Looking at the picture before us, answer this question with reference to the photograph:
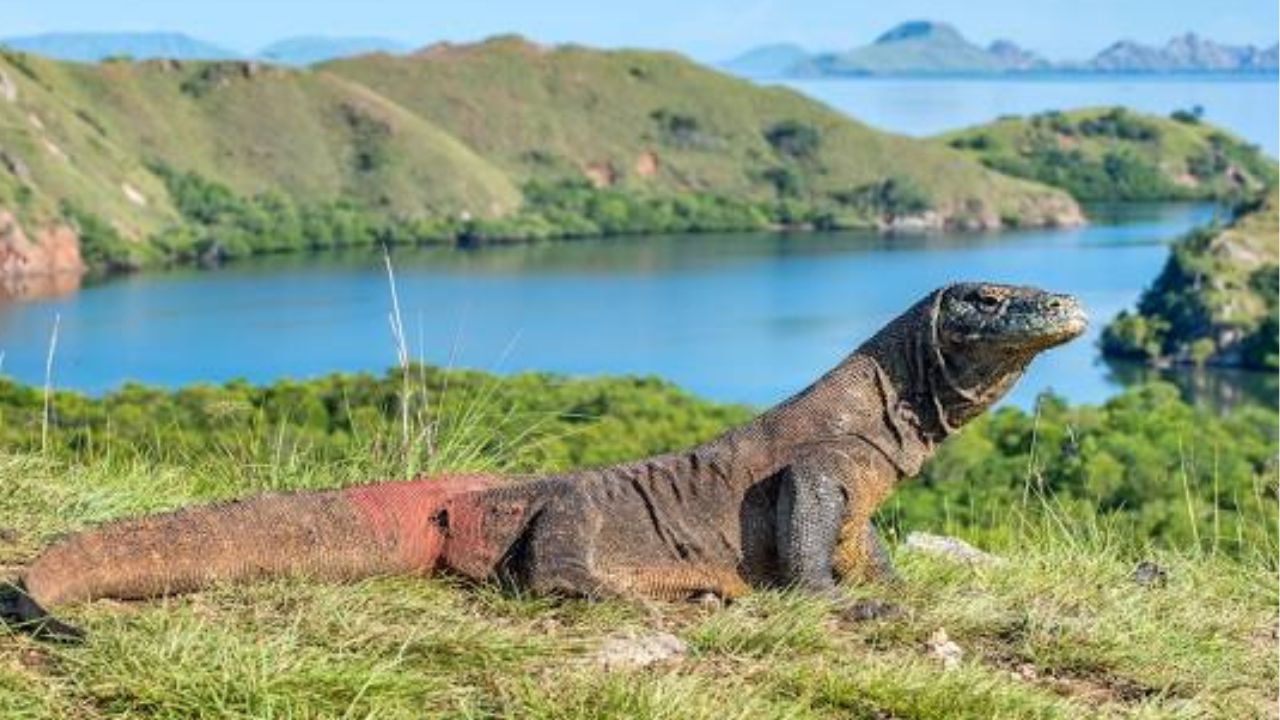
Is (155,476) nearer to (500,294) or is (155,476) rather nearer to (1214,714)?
(1214,714)

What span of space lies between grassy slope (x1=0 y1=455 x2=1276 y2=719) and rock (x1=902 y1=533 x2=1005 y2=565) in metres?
0.36

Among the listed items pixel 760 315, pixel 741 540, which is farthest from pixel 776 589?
pixel 760 315

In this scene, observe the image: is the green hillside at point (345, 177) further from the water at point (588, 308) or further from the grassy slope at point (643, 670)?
the grassy slope at point (643, 670)

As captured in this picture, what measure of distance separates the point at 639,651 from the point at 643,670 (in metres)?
0.21

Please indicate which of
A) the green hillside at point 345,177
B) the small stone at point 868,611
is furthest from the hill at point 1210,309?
the small stone at point 868,611

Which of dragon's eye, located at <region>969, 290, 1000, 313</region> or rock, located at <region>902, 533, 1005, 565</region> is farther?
rock, located at <region>902, 533, 1005, 565</region>

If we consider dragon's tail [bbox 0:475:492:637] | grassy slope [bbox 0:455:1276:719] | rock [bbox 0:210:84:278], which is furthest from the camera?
rock [bbox 0:210:84:278]

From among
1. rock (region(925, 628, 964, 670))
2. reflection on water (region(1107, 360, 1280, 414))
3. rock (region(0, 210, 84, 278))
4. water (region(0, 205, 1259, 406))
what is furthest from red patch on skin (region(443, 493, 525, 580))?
rock (region(0, 210, 84, 278))

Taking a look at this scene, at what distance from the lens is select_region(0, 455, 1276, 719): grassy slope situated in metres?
4.51

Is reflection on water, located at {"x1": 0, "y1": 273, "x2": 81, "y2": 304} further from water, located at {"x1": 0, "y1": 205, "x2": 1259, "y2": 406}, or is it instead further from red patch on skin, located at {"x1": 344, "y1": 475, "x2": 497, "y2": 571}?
red patch on skin, located at {"x1": 344, "y1": 475, "x2": 497, "y2": 571}

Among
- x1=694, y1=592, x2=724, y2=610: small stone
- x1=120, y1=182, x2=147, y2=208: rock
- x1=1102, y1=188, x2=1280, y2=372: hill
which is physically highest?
x1=694, y1=592, x2=724, y2=610: small stone

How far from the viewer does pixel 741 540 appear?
623cm

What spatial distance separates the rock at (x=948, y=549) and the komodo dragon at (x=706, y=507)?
744 mm

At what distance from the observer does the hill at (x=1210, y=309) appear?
366ft
